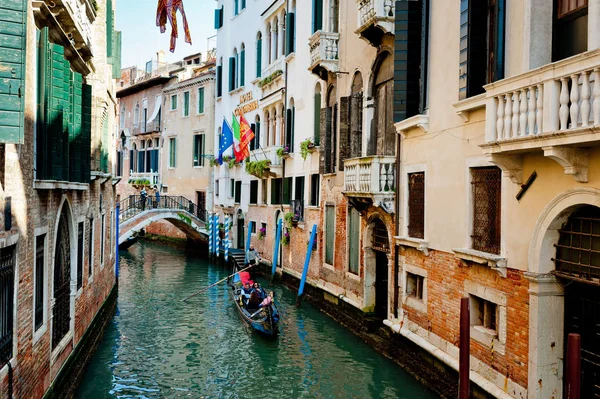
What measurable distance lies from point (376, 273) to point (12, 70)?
27.6ft

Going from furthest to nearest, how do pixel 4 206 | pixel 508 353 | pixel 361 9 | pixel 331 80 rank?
pixel 331 80 → pixel 361 9 → pixel 508 353 → pixel 4 206

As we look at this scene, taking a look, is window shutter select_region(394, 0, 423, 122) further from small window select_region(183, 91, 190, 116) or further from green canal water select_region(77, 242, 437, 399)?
small window select_region(183, 91, 190, 116)

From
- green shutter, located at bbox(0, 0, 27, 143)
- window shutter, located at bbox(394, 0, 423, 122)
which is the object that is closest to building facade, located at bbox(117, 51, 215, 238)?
window shutter, located at bbox(394, 0, 423, 122)

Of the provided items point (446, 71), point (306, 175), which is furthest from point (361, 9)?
point (306, 175)

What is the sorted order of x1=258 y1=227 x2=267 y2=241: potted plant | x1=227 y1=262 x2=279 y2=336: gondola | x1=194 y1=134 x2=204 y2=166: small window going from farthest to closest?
1. x1=194 y1=134 x2=204 y2=166: small window
2. x1=258 y1=227 x2=267 y2=241: potted plant
3. x1=227 y1=262 x2=279 y2=336: gondola

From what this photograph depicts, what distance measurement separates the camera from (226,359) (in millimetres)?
11422

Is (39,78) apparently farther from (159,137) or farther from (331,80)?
(159,137)

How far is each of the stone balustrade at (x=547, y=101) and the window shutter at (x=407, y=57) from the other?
3290 millimetres

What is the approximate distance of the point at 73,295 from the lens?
9.32 meters

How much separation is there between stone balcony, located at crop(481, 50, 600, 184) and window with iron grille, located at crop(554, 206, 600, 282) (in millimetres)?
491

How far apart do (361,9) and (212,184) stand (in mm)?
18350

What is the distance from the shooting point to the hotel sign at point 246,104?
23469mm

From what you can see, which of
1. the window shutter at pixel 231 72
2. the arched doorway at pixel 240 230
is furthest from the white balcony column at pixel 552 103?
the window shutter at pixel 231 72

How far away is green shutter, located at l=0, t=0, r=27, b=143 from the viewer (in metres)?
5.23
